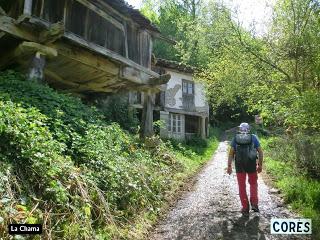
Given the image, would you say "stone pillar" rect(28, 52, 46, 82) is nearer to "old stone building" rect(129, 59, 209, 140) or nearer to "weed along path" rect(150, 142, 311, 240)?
"weed along path" rect(150, 142, 311, 240)

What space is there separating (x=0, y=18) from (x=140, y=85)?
5940mm

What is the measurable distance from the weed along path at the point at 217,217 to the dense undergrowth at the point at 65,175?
50cm

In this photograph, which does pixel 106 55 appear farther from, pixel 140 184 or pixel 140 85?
pixel 140 184

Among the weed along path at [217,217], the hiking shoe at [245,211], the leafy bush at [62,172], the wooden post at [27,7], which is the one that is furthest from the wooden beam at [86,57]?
the hiking shoe at [245,211]

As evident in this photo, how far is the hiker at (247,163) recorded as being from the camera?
678 cm

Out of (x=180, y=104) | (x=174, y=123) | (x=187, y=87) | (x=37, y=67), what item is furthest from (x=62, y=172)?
(x=187, y=87)

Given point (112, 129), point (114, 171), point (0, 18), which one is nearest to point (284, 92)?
point (112, 129)

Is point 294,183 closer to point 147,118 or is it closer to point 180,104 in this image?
point 147,118

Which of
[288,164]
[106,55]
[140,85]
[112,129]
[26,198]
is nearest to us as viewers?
[26,198]

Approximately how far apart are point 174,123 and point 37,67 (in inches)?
606

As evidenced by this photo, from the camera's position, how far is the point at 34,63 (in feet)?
29.9

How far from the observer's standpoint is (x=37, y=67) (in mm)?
9164

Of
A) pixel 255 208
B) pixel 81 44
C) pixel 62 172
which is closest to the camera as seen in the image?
pixel 62 172

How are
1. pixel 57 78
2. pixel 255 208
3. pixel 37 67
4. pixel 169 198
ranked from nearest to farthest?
pixel 255 208 → pixel 169 198 → pixel 37 67 → pixel 57 78
